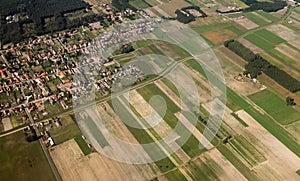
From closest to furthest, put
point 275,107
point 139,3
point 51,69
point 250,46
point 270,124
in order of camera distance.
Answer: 1. point 270,124
2. point 275,107
3. point 51,69
4. point 250,46
5. point 139,3

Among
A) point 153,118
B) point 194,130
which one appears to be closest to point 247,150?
point 194,130

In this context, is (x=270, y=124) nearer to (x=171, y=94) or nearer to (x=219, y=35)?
(x=171, y=94)

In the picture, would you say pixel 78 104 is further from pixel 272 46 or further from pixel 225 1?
pixel 225 1

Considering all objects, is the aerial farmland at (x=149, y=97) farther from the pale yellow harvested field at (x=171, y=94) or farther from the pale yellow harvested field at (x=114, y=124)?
the pale yellow harvested field at (x=171, y=94)

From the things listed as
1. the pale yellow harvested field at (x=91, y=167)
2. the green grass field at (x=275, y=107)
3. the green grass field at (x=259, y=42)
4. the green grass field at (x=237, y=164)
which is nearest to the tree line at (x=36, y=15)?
the pale yellow harvested field at (x=91, y=167)

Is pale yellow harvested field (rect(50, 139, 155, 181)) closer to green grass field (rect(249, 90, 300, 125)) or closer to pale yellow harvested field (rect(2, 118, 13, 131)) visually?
pale yellow harvested field (rect(2, 118, 13, 131))
